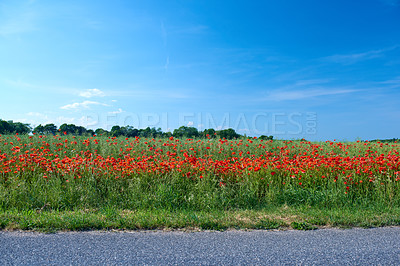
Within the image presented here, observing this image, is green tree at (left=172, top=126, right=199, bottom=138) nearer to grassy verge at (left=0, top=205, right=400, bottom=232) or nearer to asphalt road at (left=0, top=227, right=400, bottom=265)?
Result: grassy verge at (left=0, top=205, right=400, bottom=232)

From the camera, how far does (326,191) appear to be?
251 inches

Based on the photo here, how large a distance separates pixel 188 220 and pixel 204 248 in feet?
3.22

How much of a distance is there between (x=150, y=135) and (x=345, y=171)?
933 cm

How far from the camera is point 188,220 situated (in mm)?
4793

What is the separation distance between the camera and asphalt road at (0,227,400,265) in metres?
3.54

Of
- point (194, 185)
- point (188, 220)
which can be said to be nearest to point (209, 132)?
point (194, 185)

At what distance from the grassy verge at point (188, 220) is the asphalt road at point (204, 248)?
8.8 inches

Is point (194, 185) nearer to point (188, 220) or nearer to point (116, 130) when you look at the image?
point (188, 220)

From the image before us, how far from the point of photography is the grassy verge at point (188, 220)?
4.66 m

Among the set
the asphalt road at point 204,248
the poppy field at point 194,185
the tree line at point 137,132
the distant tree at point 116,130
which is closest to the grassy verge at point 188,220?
the asphalt road at point 204,248

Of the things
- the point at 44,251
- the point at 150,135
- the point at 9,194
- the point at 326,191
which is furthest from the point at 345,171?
the point at 150,135

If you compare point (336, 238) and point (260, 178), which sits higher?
point (260, 178)

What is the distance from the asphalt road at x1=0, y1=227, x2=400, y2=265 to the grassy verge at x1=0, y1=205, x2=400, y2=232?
0.22 meters

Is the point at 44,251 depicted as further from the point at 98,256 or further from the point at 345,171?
the point at 345,171
